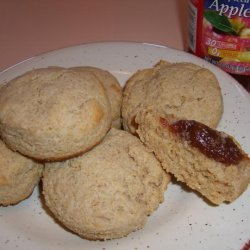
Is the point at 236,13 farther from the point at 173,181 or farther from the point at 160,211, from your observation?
the point at 160,211

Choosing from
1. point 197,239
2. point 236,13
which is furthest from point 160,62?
point 197,239

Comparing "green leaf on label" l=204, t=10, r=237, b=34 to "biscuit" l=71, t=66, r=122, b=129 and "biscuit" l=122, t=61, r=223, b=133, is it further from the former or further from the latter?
"biscuit" l=71, t=66, r=122, b=129

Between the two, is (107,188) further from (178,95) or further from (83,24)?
(83,24)

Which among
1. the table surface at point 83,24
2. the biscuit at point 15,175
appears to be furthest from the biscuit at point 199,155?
the table surface at point 83,24

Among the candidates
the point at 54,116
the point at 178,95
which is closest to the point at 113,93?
the point at 178,95

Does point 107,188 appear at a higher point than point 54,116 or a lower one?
lower
